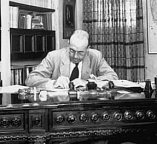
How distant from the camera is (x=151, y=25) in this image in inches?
233

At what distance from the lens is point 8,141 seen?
2.19m

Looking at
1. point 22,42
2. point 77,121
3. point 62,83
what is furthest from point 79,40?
point 22,42

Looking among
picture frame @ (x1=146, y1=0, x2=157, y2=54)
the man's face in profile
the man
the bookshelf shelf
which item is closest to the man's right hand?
the man

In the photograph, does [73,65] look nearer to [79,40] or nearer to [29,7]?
[79,40]

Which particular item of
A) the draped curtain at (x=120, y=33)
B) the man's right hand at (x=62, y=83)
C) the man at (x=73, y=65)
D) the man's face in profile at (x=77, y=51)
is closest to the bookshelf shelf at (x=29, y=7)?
the draped curtain at (x=120, y=33)

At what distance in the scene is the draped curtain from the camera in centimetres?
576

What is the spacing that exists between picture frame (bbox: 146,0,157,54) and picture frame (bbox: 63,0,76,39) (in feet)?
4.19

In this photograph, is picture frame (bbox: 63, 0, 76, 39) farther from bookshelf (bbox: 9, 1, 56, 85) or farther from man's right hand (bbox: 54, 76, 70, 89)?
man's right hand (bbox: 54, 76, 70, 89)

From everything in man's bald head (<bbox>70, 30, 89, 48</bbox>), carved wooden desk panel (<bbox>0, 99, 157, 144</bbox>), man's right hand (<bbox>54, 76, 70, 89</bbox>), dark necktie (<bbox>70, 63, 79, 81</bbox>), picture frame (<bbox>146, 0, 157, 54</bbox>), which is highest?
picture frame (<bbox>146, 0, 157, 54</bbox>)

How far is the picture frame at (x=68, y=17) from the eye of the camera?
575cm

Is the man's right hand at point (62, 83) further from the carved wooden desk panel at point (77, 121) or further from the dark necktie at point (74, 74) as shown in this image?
the carved wooden desk panel at point (77, 121)

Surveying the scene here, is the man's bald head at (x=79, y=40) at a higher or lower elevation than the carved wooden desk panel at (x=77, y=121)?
higher

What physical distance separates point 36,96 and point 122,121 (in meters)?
0.64

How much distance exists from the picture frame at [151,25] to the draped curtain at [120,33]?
22 cm
